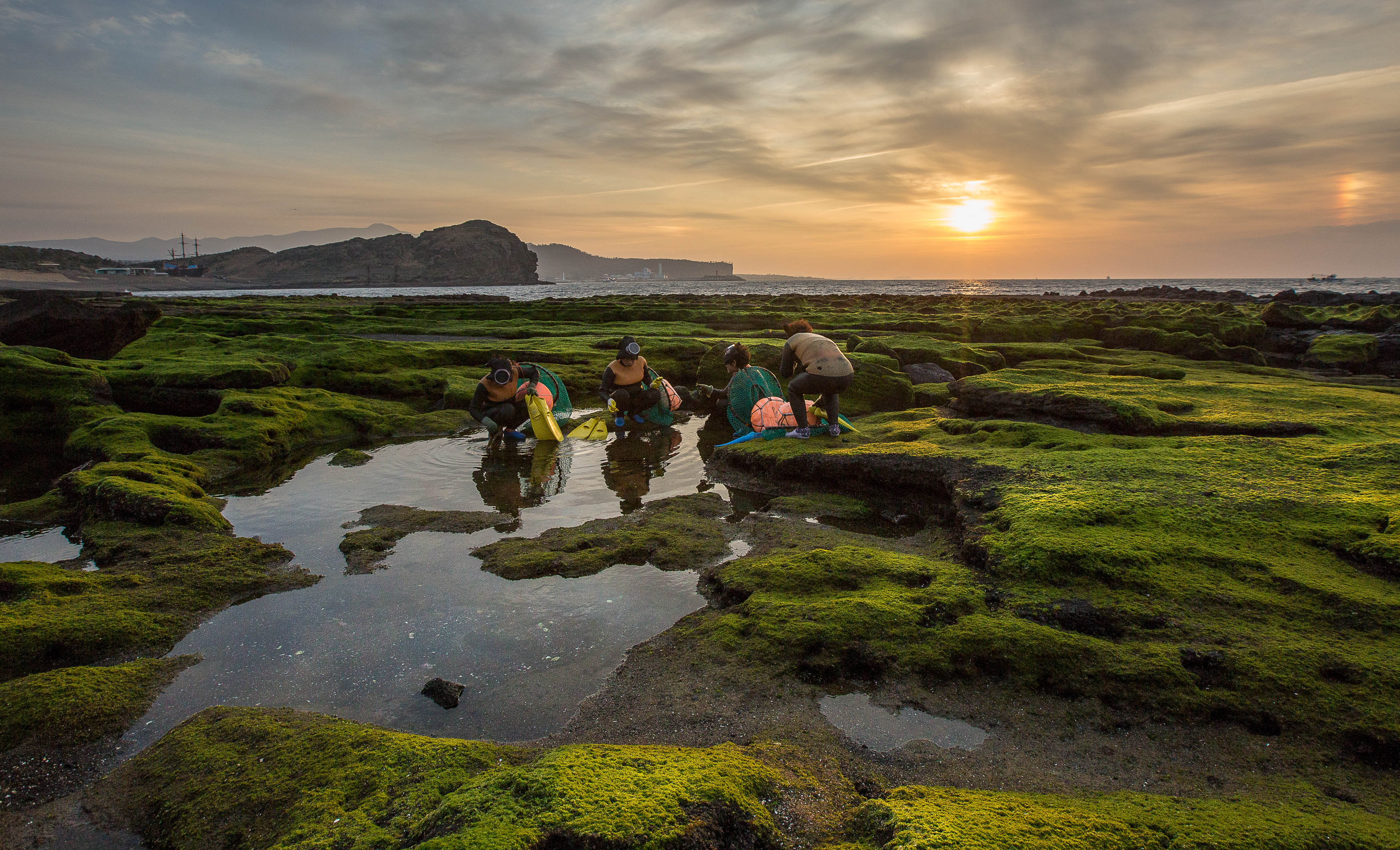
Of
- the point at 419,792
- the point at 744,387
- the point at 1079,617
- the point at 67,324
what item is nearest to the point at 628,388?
the point at 744,387

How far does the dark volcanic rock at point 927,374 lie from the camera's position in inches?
743

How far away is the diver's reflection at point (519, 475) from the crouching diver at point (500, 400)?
37 centimetres

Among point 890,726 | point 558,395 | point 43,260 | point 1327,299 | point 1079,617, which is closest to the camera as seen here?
point 890,726

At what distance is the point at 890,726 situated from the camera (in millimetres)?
4480

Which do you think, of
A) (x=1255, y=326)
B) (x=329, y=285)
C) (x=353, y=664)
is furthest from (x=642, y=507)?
(x=329, y=285)

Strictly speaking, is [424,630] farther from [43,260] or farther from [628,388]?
[43,260]

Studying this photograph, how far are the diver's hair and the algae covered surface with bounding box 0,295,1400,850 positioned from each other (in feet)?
9.18

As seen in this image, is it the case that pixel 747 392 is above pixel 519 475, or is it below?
above

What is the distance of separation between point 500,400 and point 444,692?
30.5 feet

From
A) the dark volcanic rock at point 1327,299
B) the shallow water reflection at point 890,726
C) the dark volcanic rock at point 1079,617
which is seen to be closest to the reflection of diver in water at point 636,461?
the shallow water reflection at point 890,726

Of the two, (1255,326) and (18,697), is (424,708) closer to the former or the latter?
(18,697)

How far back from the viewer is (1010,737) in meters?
4.27

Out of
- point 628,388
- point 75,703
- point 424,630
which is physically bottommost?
point 424,630

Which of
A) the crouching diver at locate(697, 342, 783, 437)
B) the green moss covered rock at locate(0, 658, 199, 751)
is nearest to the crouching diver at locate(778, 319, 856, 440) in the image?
the crouching diver at locate(697, 342, 783, 437)
